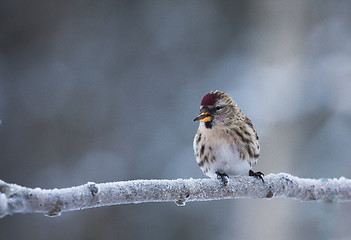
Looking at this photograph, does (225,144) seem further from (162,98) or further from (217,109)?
(162,98)

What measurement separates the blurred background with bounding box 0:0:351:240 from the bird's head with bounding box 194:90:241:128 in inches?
64.1

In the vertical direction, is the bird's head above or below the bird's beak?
above

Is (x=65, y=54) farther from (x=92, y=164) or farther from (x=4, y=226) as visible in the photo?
(x=4, y=226)

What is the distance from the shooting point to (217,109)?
5.31 feet

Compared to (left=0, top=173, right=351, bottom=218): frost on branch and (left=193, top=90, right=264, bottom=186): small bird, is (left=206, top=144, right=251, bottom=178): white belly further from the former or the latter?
(left=0, top=173, right=351, bottom=218): frost on branch

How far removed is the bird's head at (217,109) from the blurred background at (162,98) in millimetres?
1629

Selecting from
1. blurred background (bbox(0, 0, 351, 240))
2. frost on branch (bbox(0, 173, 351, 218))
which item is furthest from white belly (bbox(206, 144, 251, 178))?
blurred background (bbox(0, 0, 351, 240))

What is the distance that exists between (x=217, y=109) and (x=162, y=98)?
2352mm

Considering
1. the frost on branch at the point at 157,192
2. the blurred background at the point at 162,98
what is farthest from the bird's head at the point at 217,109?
the blurred background at the point at 162,98

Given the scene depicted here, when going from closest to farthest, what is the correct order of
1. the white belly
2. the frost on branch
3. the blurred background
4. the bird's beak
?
the frost on branch → the bird's beak → the white belly → the blurred background

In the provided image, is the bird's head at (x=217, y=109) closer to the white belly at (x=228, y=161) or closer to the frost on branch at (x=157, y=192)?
the white belly at (x=228, y=161)

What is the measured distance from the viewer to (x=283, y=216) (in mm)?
3387

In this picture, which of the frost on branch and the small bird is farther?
the small bird

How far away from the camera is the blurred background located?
3430 mm
